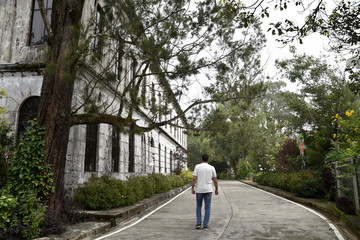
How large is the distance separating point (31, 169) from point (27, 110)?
459 cm

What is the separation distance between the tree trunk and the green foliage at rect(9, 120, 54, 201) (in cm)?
18

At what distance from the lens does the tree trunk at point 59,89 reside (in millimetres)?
7312

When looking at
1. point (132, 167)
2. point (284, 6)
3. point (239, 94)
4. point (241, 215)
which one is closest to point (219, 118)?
point (239, 94)

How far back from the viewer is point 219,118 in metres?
10.2

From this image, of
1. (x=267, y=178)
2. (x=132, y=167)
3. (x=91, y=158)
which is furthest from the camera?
(x=267, y=178)

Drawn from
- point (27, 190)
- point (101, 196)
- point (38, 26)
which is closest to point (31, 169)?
point (27, 190)

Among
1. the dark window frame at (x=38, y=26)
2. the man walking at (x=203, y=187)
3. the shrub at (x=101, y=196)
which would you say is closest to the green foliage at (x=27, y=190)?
the shrub at (x=101, y=196)

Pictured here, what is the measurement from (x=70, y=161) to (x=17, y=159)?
3252 mm

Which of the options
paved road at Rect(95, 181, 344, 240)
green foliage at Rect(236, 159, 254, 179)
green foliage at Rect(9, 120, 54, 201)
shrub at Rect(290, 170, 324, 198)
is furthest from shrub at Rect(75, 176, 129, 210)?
green foliage at Rect(236, 159, 254, 179)

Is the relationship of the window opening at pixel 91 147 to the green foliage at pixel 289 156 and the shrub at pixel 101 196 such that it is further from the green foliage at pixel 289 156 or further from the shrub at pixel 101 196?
the green foliage at pixel 289 156

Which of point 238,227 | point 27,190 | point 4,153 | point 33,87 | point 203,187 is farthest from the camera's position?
point 33,87

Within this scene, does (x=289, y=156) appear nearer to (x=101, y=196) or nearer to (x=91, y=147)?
(x=91, y=147)

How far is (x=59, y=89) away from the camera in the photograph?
7.67 meters

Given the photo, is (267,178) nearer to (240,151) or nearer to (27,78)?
(27,78)
